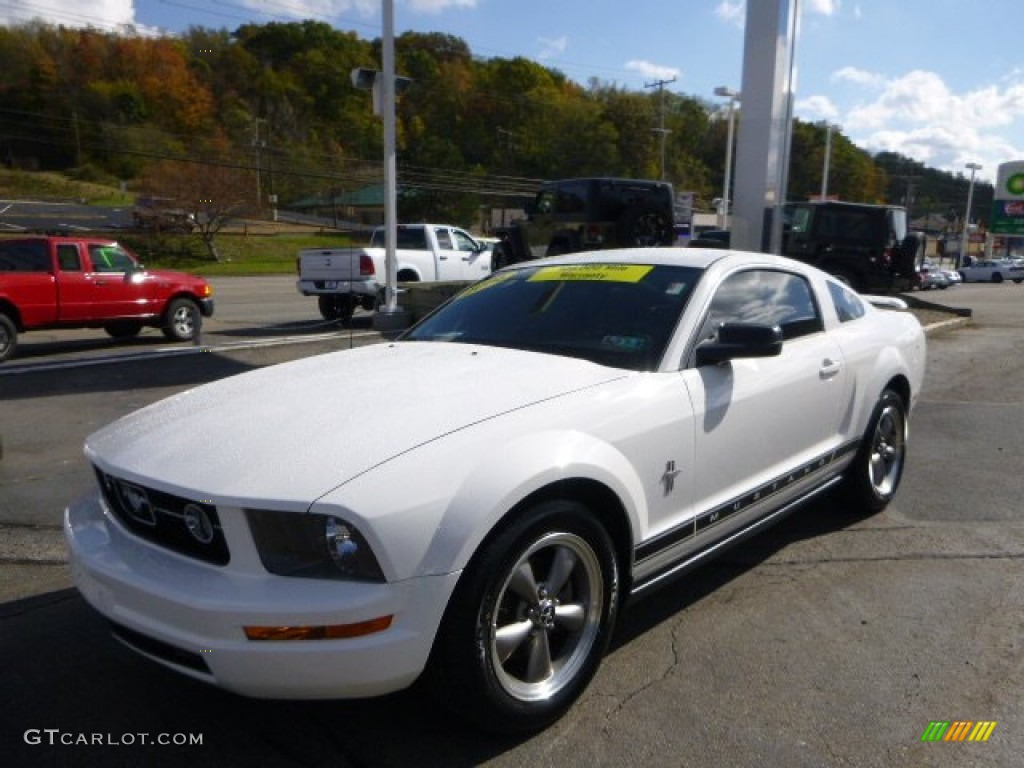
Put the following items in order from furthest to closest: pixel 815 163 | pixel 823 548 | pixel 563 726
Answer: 1. pixel 815 163
2. pixel 823 548
3. pixel 563 726

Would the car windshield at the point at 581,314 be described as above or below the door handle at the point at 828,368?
above

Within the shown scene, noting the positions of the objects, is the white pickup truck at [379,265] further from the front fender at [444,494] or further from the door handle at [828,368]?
the front fender at [444,494]

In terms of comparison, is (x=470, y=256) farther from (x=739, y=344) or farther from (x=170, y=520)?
(x=170, y=520)

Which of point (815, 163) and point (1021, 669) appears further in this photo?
point (815, 163)

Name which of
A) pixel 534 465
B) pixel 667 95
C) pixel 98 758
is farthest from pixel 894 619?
pixel 667 95

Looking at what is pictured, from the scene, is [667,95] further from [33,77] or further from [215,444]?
[215,444]

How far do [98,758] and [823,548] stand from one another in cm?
349

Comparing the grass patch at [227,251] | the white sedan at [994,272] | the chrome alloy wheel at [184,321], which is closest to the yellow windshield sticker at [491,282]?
the chrome alloy wheel at [184,321]

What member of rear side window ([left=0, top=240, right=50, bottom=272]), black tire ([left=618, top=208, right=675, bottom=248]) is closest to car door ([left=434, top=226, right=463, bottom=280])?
black tire ([left=618, top=208, right=675, bottom=248])

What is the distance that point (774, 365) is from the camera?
379 centimetres

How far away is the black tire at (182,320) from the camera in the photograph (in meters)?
12.7

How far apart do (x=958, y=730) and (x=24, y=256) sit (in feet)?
40.6

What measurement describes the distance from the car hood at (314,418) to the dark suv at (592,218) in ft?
40.0

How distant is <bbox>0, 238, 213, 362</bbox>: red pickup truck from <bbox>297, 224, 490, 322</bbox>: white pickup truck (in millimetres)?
2448
